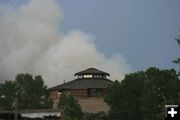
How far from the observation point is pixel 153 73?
9881 cm

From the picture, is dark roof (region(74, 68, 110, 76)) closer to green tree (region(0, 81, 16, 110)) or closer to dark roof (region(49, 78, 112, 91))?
dark roof (region(49, 78, 112, 91))

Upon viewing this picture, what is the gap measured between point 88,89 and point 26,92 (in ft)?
77.9

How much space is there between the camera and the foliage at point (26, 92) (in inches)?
4402

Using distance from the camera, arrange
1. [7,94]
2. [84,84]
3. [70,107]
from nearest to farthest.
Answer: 1. [70,107]
2. [7,94]
3. [84,84]

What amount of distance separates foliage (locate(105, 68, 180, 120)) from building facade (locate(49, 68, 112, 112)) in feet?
62.0

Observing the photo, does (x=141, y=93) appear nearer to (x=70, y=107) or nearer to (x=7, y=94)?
(x=70, y=107)

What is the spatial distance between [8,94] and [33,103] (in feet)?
28.5

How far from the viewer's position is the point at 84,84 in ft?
453

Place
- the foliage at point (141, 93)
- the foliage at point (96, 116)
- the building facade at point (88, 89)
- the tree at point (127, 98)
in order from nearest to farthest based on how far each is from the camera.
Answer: the foliage at point (141, 93), the tree at point (127, 98), the foliage at point (96, 116), the building facade at point (88, 89)

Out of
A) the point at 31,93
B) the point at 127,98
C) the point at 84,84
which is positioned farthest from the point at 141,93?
the point at 84,84

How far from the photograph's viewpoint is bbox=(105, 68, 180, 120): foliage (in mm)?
88125

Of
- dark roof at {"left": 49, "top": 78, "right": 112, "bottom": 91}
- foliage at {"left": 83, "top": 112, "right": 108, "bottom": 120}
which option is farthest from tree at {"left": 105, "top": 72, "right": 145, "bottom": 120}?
dark roof at {"left": 49, "top": 78, "right": 112, "bottom": 91}

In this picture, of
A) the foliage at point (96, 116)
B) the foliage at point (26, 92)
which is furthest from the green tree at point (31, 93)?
the foliage at point (96, 116)

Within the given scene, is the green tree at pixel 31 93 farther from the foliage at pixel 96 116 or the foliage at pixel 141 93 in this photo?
the foliage at pixel 141 93
